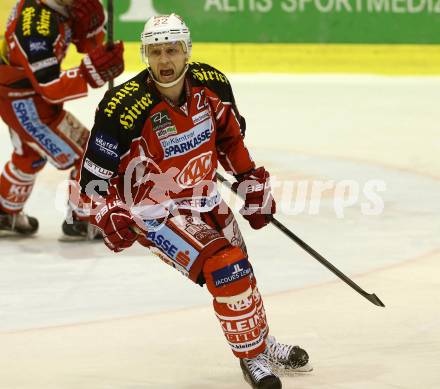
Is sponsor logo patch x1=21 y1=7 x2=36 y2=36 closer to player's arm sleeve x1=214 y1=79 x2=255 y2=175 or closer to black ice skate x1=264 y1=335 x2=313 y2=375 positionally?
player's arm sleeve x1=214 y1=79 x2=255 y2=175

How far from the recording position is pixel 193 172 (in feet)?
15.5

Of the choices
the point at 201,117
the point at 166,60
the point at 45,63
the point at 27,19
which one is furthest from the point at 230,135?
the point at 27,19

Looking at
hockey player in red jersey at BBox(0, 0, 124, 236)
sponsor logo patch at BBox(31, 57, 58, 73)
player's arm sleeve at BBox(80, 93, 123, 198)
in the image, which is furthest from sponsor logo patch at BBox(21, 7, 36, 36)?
player's arm sleeve at BBox(80, 93, 123, 198)

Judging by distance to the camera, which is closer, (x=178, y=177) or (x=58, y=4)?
(x=178, y=177)

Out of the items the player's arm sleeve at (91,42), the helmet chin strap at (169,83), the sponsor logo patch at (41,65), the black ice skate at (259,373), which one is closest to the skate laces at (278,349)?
the black ice skate at (259,373)

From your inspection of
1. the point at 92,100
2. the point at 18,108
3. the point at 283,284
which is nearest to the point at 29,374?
the point at 283,284

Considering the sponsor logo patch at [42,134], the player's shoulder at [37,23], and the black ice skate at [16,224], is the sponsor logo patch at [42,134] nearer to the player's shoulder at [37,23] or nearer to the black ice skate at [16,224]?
the player's shoulder at [37,23]

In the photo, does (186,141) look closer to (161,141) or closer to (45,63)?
(161,141)

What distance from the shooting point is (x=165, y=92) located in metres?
4.67

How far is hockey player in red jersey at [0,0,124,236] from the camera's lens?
7.12m

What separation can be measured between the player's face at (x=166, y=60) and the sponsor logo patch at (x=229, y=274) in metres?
0.74

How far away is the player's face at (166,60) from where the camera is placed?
4.59 m

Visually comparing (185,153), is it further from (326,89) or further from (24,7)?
(326,89)

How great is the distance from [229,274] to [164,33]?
0.92 metres
